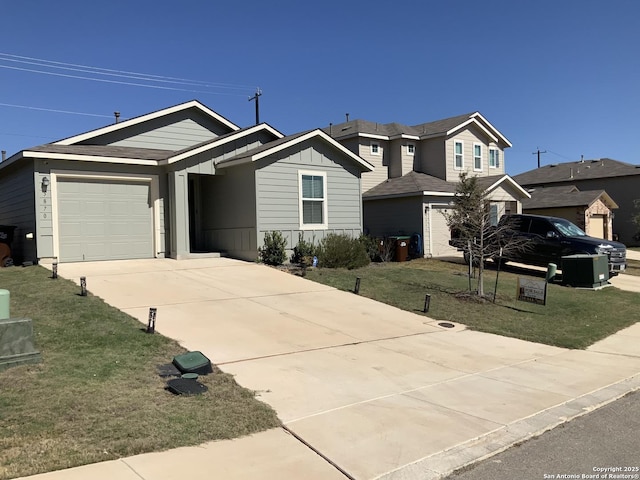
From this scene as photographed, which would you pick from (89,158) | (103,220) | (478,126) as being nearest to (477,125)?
(478,126)

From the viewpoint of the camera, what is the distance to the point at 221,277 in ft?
43.4

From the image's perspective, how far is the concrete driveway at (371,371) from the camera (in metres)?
4.70

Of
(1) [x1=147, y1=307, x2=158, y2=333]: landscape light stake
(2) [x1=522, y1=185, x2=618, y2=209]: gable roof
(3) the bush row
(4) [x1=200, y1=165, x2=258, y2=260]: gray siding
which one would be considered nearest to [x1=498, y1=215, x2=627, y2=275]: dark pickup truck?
(3) the bush row

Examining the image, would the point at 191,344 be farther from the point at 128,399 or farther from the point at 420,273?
the point at 420,273

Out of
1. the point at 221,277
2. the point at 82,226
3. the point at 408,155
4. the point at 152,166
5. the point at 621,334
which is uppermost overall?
the point at 408,155

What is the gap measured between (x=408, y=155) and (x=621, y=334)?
17.9 meters

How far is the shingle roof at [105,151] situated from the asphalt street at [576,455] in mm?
13364

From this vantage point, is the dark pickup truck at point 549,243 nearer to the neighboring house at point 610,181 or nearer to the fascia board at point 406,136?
the fascia board at point 406,136

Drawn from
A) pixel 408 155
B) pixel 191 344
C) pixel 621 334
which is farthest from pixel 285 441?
pixel 408 155

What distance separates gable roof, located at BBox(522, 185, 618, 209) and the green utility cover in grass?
2836 centimetres

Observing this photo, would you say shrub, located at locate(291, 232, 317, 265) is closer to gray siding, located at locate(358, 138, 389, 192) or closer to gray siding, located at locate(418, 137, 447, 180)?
gray siding, located at locate(358, 138, 389, 192)

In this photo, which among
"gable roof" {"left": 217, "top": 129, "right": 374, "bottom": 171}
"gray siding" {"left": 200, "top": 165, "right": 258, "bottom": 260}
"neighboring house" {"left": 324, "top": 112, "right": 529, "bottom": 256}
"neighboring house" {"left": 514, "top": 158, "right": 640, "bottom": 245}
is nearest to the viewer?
"gable roof" {"left": 217, "top": 129, "right": 374, "bottom": 171}

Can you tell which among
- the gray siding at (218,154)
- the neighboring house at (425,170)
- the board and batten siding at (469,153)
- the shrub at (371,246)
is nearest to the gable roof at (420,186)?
the neighboring house at (425,170)

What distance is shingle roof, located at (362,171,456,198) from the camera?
22.8 meters
